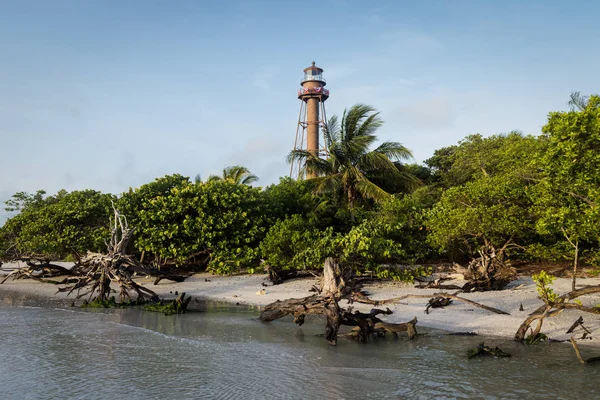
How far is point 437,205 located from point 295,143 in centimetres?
2617

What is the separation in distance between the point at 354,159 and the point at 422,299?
9.48 metres

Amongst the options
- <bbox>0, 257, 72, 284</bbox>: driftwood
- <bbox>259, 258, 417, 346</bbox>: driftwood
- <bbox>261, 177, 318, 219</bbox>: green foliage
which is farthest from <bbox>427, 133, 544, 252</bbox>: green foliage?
<bbox>0, 257, 72, 284</bbox>: driftwood

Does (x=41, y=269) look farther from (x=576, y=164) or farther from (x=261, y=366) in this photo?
(x=576, y=164)

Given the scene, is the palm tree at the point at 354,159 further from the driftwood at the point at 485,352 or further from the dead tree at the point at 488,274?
the driftwood at the point at 485,352

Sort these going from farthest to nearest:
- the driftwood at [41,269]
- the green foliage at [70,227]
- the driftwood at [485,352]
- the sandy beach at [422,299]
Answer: the green foliage at [70,227] < the driftwood at [41,269] < the sandy beach at [422,299] < the driftwood at [485,352]

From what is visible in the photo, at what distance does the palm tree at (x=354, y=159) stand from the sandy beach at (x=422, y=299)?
17.7ft

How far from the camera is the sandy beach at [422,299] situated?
30.2 ft

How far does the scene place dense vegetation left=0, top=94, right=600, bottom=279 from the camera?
11461 mm

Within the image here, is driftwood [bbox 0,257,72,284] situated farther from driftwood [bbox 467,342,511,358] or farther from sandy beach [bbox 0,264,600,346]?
driftwood [bbox 467,342,511,358]

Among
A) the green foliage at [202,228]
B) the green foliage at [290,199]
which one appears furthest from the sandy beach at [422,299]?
the green foliage at [290,199]

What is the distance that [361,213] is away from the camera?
61.2 feet

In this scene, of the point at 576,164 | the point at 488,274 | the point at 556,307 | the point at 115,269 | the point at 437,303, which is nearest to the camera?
the point at 556,307

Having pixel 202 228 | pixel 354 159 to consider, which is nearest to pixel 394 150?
pixel 354 159

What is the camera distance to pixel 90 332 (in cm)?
984
